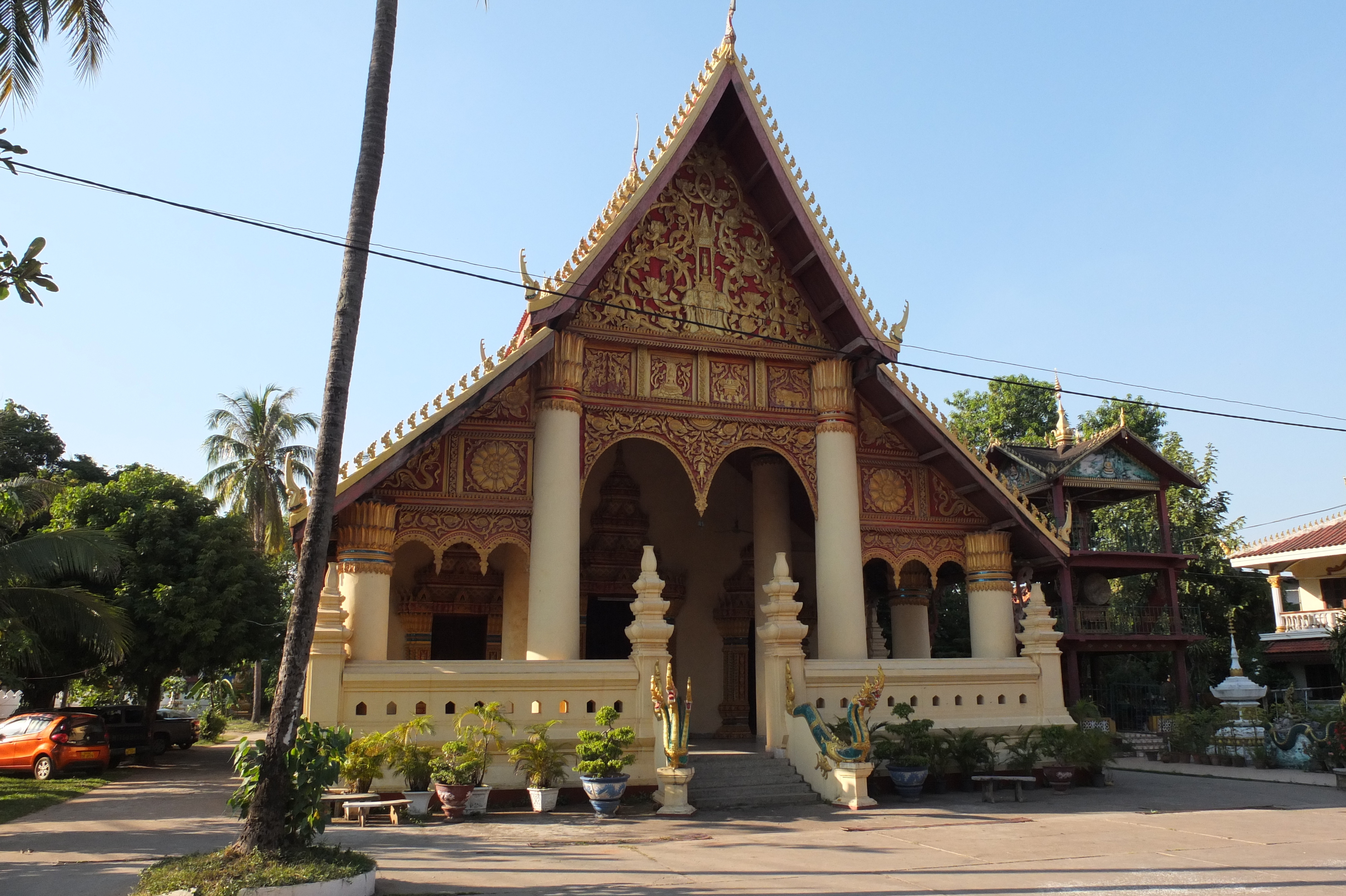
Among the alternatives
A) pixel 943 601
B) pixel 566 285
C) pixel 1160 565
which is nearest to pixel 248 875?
pixel 566 285

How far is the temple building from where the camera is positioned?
11.6m

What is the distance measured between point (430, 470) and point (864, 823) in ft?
20.9

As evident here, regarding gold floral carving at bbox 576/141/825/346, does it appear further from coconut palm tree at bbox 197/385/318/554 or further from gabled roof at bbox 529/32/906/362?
coconut palm tree at bbox 197/385/318/554

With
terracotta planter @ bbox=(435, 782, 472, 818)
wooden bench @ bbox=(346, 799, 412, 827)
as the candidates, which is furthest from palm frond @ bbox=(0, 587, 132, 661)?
terracotta planter @ bbox=(435, 782, 472, 818)

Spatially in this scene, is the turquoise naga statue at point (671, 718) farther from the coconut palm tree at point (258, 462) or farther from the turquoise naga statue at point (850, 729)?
the coconut palm tree at point (258, 462)

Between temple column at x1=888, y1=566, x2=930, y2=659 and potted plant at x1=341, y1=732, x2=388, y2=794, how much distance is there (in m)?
9.00

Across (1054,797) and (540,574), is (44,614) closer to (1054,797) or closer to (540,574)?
(540,574)

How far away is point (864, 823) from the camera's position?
9.95 meters

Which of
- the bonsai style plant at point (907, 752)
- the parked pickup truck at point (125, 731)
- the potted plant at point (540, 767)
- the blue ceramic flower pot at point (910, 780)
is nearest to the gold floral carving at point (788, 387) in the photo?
the bonsai style plant at point (907, 752)

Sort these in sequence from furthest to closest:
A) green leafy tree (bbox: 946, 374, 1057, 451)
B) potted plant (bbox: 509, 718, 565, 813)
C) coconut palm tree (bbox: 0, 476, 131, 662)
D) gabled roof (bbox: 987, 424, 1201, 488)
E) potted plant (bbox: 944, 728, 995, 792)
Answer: green leafy tree (bbox: 946, 374, 1057, 451) → gabled roof (bbox: 987, 424, 1201, 488) → coconut palm tree (bbox: 0, 476, 131, 662) → potted plant (bbox: 944, 728, 995, 792) → potted plant (bbox: 509, 718, 565, 813)

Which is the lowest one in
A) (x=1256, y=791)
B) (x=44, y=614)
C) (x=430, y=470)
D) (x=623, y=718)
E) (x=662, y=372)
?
(x=1256, y=791)

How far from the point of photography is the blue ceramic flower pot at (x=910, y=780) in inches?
458

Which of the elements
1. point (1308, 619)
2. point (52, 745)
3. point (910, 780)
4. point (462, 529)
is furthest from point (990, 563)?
point (1308, 619)

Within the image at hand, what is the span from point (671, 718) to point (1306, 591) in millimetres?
27271
